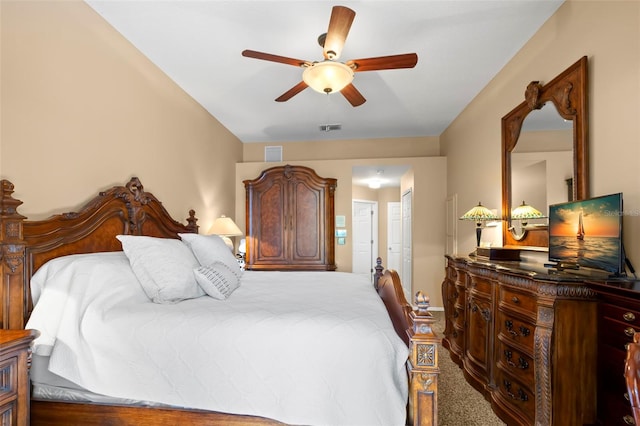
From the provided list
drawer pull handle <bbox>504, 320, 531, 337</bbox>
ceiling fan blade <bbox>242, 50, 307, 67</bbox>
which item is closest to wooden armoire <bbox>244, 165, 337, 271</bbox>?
ceiling fan blade <bbox>242, 50, 307, 67</bbox>

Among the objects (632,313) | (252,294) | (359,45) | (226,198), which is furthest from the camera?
(226,198)

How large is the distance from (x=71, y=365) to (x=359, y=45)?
287 centimetres

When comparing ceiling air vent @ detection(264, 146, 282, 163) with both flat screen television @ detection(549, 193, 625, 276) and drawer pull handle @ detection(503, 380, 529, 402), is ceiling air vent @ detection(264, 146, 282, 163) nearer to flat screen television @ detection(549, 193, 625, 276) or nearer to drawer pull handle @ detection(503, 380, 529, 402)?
flat screen television @ detection(549, 193, 625, 276)

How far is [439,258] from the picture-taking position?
489cm

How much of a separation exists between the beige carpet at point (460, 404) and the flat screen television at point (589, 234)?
111 centimetres

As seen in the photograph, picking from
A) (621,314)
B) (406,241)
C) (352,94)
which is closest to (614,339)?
(621,314)

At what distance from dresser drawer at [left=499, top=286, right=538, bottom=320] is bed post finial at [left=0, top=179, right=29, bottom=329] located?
108 inches

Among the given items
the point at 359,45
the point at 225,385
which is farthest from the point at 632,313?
the point at 359,45

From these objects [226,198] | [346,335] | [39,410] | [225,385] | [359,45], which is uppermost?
[359,45]

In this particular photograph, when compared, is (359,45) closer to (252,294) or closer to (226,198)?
(252,294)

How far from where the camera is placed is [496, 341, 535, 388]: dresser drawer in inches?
74.0

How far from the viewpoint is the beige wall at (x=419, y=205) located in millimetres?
4887

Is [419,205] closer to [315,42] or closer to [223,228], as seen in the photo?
[223,228]

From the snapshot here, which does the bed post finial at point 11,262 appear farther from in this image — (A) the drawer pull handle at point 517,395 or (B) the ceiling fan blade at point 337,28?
(A) the drawer pull handle at point 517,395
